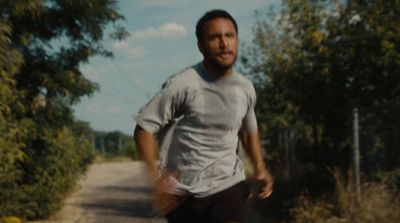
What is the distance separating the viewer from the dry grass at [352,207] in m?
10.4

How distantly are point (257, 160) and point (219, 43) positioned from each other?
2.67 ft

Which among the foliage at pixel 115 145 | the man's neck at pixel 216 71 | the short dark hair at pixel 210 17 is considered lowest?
the man's neck at pixel 216 71

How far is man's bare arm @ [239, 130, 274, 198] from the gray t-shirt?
0.32 meters

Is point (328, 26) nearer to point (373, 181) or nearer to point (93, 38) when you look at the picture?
point (373, 181)

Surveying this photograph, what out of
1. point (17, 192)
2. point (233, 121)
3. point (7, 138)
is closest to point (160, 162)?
point (233, 121)

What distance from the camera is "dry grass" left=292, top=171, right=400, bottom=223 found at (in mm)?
10391

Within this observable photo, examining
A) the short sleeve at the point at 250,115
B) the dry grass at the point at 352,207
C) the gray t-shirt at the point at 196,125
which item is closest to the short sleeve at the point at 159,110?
the gray t-shirt at the point at 196,125

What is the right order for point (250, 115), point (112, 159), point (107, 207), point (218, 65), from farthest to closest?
point (112, 159)
point (107, 207)
point (250, 115)
point (218, 65)

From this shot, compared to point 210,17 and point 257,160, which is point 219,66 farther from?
point 257,160

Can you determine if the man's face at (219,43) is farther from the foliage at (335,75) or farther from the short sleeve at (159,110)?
the foliage at (335,75)

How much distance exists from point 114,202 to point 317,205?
30.1 feet

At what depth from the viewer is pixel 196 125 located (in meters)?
3.72

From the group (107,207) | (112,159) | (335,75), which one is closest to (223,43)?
(335,75)

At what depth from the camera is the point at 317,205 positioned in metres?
11.9
